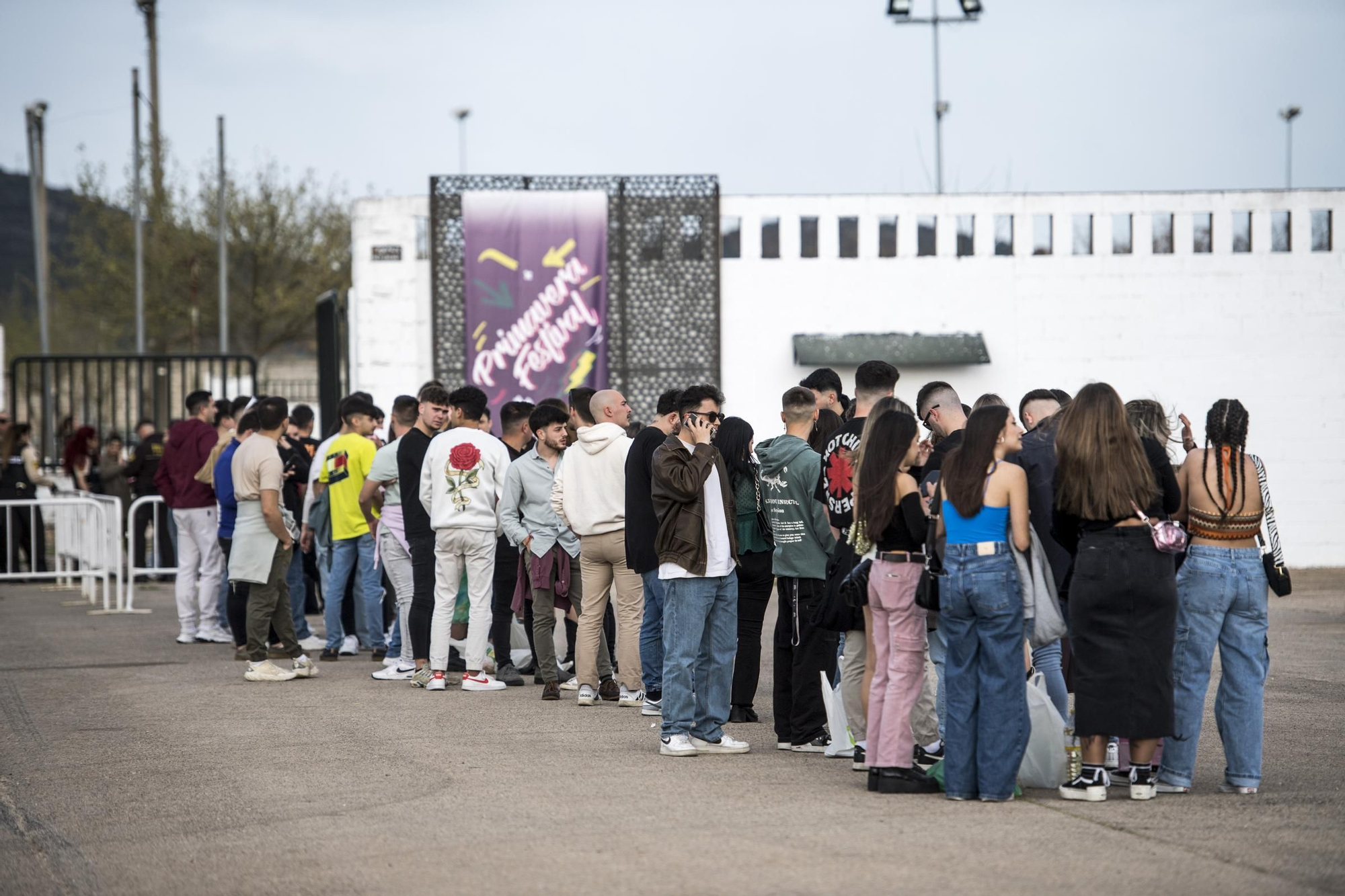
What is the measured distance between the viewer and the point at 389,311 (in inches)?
845

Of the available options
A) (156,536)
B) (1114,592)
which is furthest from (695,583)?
(156,536)

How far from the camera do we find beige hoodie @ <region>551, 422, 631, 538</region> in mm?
9062

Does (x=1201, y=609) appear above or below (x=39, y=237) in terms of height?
A: below

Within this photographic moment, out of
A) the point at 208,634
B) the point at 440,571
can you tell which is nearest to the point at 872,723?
the point at 440,571

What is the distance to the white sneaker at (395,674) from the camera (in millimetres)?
10539

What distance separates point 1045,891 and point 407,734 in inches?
170

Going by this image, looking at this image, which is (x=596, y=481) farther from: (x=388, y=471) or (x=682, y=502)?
(x=388, y=471)

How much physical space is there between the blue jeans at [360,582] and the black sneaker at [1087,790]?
645 centimetres

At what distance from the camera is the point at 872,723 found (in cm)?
659

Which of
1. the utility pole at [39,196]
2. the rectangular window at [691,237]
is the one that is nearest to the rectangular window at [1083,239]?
the rectangular window at [691,237]

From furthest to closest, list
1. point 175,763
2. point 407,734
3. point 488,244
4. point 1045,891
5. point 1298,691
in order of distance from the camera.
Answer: point 488,244, point 1298,691, point 407,734, point 175,763, point 1045,891

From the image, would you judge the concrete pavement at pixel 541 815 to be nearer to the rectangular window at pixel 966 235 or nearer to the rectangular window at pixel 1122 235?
the rectangular window at pixel 966 235

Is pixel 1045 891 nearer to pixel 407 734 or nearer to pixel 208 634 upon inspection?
pixel 407 734

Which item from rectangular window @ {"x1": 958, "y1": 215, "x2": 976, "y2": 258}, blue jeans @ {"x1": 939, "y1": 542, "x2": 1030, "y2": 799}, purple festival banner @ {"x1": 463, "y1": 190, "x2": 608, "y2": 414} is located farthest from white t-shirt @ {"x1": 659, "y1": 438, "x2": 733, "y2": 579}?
rectangular window @ {"x1": 958, "y1": 215, "x2": 976, "y2": 258}
